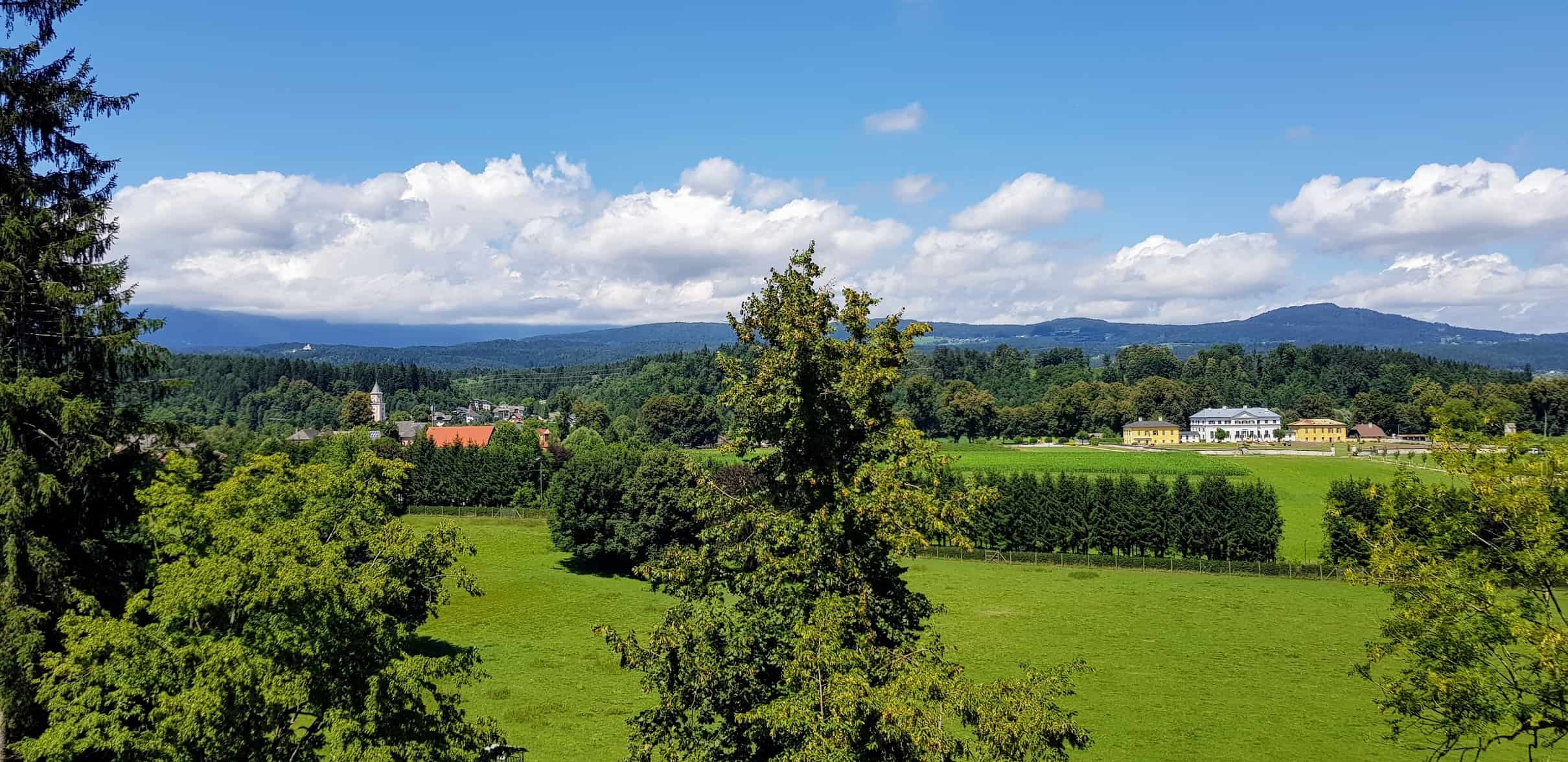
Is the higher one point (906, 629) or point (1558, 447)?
point (1558, 447)

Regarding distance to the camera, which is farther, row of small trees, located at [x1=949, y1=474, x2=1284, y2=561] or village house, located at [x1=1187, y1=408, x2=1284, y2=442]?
village house, located at [x1=1187, y1=408, x2=1284, y2=442]

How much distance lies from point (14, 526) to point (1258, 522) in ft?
207

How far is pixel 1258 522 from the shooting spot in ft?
192

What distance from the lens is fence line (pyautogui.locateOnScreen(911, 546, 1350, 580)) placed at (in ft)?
181

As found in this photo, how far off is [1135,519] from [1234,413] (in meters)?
116

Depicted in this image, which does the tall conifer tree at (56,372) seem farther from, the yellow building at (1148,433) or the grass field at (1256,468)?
the yellow building at (1148,433)

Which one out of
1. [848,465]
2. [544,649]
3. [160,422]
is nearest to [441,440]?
[544,649]

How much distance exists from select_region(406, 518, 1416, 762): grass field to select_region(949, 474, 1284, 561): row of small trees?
4094 mm

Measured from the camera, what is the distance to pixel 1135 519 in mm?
61062

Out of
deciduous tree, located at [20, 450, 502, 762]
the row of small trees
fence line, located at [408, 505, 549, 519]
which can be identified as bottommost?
fence line, located at [408, 505, 549, 519]

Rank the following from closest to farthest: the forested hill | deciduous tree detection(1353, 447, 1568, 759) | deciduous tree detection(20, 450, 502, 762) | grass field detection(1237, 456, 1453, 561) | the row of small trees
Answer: deciduous tree detection(20, 450, 502, 762)
deciduous tree detection(1353, 447, 1568, 759)
the row of small trees
grass field detection(1237, 456, 1453, 561)
the forested hill

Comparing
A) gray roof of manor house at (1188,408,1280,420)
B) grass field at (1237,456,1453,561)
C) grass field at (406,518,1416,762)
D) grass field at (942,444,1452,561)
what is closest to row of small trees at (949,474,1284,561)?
grass field at (1237,456,1453,561)

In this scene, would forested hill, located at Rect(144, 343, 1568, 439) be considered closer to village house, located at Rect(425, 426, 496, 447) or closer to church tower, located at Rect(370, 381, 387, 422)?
church tower, located at Rect(370, 381, 387, 422)

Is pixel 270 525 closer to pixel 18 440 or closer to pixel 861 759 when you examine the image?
pixel 18 440
